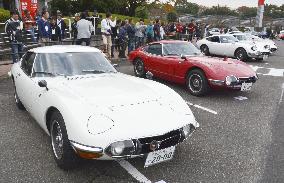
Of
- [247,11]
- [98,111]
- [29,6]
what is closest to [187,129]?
[98,111]

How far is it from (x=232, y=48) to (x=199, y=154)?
11.2 meters

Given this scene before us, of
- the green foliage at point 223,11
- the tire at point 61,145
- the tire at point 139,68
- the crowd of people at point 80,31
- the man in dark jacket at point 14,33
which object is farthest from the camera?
the green foliage at point 223,11

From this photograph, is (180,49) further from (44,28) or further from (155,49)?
(44,28)

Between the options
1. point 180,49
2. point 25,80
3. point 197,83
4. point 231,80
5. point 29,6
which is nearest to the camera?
point 25,80

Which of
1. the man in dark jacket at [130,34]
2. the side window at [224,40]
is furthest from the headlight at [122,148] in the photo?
the side window at [224,40]

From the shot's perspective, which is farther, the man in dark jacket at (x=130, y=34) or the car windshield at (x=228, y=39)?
the car windshield at (x=228, y=39)

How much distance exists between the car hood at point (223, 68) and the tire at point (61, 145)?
420 cm

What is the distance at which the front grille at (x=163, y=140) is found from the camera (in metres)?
3.23

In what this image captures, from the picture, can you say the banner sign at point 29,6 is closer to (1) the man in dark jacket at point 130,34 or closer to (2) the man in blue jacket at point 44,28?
(2) the man in blue jacket at point 44,28

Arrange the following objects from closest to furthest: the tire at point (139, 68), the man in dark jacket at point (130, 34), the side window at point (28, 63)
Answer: the side window at point (28, 63), the tire at point (139, 68), the man in dark jacket at point (130, 34)

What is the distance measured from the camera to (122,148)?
3168mm

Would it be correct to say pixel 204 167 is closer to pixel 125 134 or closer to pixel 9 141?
pixel 125 134

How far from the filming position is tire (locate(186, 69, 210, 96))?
717cm

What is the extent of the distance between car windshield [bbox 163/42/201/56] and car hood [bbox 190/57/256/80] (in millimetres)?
552
